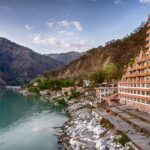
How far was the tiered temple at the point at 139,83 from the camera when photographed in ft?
167

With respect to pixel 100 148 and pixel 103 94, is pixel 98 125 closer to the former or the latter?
pixel 100 148

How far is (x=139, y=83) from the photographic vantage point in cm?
5459

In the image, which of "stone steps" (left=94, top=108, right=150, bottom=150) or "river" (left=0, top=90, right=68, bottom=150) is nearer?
"stone steps" (left=94, top=108, right=150, bottom=150)

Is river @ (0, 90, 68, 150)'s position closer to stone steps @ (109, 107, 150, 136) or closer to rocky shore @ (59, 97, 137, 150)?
rocky shore @ (59, 97, 137, 150)

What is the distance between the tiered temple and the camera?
5081 cm

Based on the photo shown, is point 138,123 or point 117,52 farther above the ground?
point 117,52

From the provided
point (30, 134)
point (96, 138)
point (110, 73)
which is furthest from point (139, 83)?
point (110, 73)

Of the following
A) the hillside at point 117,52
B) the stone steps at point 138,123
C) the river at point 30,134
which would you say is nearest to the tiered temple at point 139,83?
the stone steps at point 138,123

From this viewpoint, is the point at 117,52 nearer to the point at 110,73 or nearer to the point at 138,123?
the point at 110,73

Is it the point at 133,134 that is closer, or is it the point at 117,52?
the point at 133,134

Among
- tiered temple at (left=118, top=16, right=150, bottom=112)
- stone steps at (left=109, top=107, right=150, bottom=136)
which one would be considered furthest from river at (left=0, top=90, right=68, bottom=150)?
tiered temple at (left=118, top=16, right=150, bottom=112)

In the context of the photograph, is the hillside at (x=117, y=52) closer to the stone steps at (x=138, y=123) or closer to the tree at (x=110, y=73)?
the tree at (x=110, y=73)

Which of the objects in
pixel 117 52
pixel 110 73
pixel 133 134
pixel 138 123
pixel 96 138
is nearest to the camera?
pixel 133 134

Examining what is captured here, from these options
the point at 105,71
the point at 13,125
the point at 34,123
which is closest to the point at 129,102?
the point at 34,123
